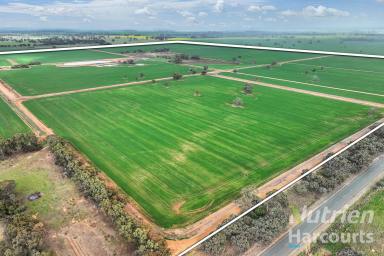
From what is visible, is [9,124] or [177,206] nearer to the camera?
[177,206]

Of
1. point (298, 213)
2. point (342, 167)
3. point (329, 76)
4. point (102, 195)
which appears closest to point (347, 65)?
point (329, 76)

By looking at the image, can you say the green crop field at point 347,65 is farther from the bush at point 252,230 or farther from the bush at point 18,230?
the bush at point 18,230

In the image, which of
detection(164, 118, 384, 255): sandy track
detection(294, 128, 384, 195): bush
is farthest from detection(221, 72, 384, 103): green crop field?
detection(164, 118, 384, 255): sandy track

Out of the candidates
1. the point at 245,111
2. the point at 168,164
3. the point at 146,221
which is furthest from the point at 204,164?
the point at 245,111

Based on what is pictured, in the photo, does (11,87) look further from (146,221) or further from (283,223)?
(283,223)

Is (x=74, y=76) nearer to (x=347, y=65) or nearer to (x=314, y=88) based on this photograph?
(x=314, y=88)
